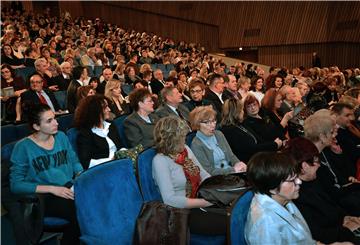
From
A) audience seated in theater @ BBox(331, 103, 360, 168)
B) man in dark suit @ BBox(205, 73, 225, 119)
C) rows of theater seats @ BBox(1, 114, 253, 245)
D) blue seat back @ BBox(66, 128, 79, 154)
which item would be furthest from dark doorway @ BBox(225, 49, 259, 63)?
rows of theater seats @ BBox(1, 114, 253, 245)

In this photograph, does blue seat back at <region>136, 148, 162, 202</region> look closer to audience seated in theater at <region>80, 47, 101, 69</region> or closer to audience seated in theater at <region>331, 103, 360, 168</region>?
audience seated in theater at <region>331, 103, 360, 168</region>

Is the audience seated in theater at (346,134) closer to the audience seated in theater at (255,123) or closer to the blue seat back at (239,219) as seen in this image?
the audience seated in theater at (255,123)

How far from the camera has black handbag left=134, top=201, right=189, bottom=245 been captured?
6.55ft

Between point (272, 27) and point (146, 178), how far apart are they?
1276cm

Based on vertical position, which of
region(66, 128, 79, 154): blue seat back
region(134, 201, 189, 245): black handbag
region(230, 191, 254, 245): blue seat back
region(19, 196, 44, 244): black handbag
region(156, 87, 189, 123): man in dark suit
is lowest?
region(19, 196, 44, 244): black handbag

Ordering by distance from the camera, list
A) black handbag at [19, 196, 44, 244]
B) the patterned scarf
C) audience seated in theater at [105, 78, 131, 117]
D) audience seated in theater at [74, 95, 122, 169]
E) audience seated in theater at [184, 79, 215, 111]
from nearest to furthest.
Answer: black handbag at [19, 196, 44, 244] < the patterned scarf < audience seated in theater at [74, 95, 122, 169] < audience seated in theater at [184, 79, 215, 111] < audience seated in theater at [105, 78, 131, 117]

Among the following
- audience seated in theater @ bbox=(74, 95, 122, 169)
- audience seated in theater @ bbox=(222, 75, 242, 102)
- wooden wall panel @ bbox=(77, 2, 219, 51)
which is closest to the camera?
audience seated in theater @ bbox=(74, 95, 122, 169)

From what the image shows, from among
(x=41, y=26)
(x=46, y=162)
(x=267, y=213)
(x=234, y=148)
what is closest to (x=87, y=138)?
(x=46, y=162)

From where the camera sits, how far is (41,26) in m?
13.2

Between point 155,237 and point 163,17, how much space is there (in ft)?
52.6

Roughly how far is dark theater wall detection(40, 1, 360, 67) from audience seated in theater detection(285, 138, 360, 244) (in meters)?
11.9

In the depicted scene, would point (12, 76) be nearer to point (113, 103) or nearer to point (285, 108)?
point (113, 103)

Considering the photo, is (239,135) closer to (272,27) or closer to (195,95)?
(195,95)

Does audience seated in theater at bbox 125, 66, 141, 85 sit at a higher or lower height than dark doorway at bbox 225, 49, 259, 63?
lower
